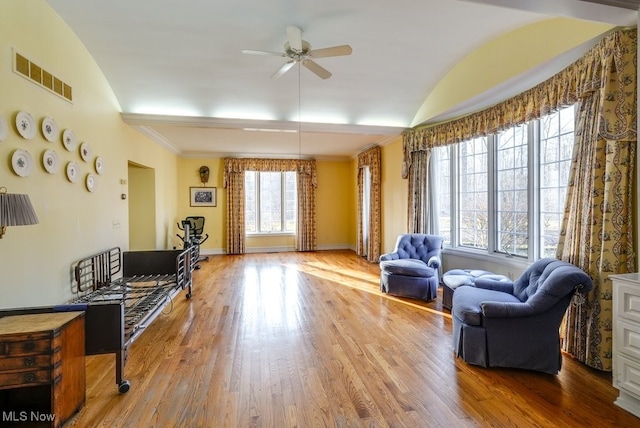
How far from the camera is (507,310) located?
2258 millimetres

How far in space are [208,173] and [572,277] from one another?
7384mm

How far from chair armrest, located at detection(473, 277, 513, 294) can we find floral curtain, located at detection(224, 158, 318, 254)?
212 inches

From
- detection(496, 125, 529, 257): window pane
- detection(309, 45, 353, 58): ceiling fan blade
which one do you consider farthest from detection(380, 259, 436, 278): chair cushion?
detection(309, 45, 353, 58): ceiling fan blade

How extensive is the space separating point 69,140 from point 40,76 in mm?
615

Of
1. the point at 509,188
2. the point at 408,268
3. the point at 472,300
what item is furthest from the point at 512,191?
the point at 472,300

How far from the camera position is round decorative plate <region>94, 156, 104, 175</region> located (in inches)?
140

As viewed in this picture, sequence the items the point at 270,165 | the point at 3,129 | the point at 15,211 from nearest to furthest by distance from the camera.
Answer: the point at 15,211, the point at 3,129, the point at 270,165

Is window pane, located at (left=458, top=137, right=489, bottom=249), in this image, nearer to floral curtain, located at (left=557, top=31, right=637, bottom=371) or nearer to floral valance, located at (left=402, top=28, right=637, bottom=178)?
floral valance, located at (left=402, top=28, right=637, bottom=178)

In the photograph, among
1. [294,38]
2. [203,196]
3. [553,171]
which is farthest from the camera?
[203,196]

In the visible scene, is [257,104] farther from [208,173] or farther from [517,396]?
[517,396]

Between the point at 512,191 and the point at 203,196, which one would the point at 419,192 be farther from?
the point at 203,196

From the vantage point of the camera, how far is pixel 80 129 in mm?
3217

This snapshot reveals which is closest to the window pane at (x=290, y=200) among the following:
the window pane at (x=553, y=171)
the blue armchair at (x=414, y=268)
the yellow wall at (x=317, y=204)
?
the yellow wall at (x=317, y=204)

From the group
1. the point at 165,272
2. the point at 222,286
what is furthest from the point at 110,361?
the point at 222,286
